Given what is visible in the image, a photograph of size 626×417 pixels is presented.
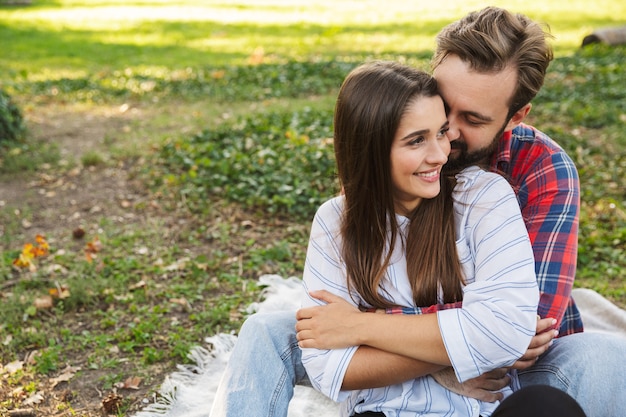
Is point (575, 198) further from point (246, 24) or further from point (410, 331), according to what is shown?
point (246, 24)

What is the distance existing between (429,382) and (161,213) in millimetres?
3603

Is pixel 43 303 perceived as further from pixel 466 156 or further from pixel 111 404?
pixel 466 156

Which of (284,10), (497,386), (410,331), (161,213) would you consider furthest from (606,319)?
(284,10)

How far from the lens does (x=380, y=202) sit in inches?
99.7

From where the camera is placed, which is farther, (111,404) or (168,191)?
(168,191)

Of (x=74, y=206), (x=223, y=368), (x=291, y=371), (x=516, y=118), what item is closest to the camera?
(x=291, y=371)

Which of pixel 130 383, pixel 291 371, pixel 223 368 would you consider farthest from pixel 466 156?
pixel 130 383

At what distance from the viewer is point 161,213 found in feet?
18.3

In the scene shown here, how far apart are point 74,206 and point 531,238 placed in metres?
4.23

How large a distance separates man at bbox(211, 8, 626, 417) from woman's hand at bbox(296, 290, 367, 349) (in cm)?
8

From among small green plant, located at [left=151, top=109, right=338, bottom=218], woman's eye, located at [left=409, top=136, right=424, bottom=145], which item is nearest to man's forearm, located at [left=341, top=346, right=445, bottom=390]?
woman's eye, located at [left=409, top=136, right=424, bottom=145]

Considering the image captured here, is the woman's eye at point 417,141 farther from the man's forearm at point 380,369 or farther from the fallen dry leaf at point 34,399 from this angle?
the fallen dry leaf at point 34,399

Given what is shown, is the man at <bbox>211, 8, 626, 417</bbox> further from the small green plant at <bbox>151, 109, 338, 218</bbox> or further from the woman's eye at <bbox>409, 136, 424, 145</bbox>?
the small green plant at <bbox>151, 109, 338, 218</bbox>

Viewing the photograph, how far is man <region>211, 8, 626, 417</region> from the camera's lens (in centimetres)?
236
